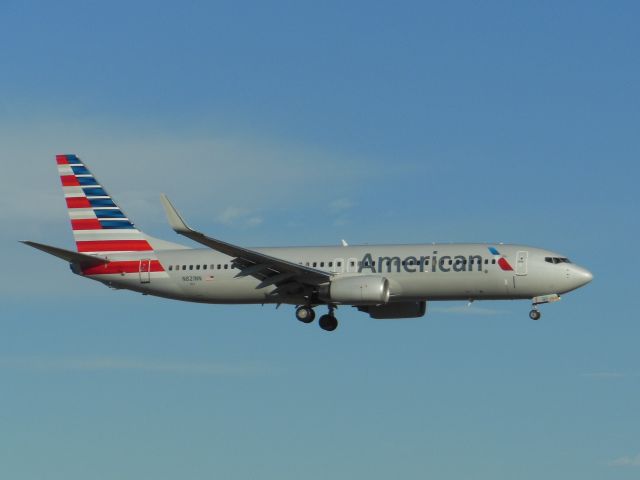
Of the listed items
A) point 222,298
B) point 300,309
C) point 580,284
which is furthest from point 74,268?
point 580,284

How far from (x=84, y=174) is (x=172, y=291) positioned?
10996mm

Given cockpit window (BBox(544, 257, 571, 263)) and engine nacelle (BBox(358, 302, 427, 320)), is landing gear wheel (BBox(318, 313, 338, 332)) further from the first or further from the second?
cockpit window (BBox(544, 257, 571, 263))

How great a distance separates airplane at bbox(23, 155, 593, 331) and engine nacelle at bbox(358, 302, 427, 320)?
0.05m

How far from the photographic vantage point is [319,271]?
60.2 meters

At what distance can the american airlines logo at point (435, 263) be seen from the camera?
5894cm

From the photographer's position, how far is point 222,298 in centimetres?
6375

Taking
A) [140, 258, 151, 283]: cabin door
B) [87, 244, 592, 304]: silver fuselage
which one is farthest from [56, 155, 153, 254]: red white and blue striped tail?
[87, 244, 592, 304]: silver fuselage

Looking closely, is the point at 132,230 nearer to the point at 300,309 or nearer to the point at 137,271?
the point at 137,271

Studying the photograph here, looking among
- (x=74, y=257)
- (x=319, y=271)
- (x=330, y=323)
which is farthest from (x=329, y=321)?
(x=74, y=257)

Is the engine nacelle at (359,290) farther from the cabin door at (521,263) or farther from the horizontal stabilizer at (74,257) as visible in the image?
the horizontal stabilizer at (74,257)

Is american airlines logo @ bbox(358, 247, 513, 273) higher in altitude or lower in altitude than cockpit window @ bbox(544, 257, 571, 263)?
lower

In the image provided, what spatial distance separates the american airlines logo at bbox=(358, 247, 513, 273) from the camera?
58938 mm

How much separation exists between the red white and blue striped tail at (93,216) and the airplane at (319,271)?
0.26ft

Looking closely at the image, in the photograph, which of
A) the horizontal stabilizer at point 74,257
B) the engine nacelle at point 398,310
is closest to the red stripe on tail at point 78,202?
the horizontal stabilizer at point 74,257
